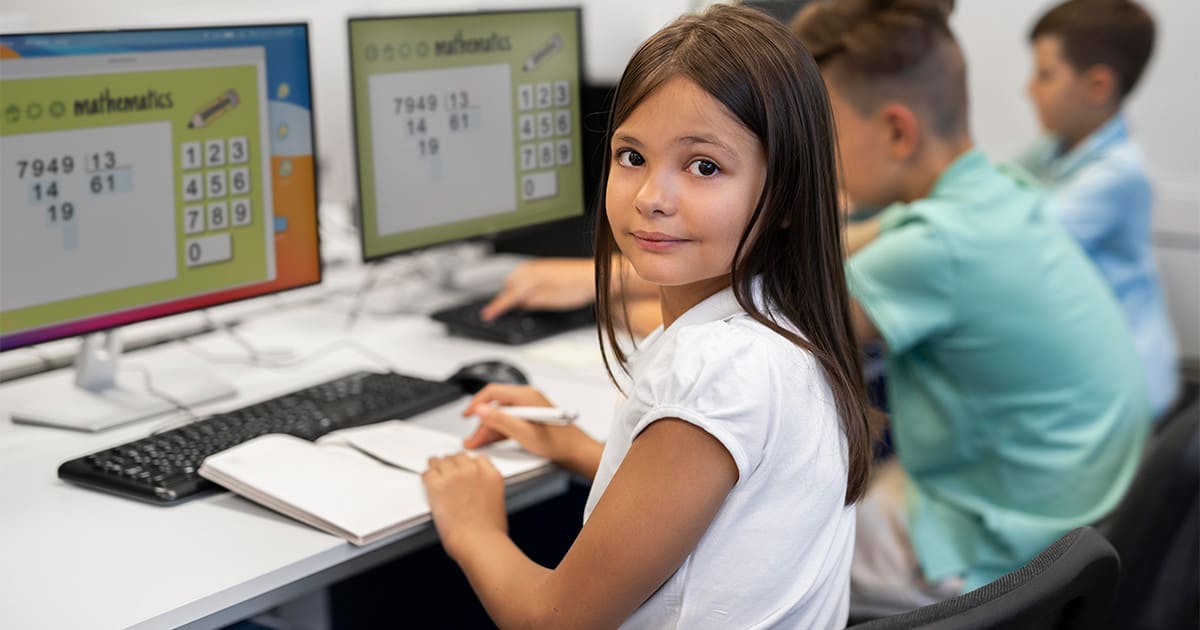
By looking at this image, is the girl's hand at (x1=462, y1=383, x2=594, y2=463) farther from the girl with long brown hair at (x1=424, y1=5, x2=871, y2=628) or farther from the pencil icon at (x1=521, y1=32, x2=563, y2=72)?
the pencil icon at (x1=521, y1=32, x2=563, y2=72)

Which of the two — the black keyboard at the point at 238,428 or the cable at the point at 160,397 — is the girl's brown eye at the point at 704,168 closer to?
the black keyboard at the point at 238,428

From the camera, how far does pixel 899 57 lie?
1723 millimetres

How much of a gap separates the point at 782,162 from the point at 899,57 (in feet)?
2.52

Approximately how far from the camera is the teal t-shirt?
5.27 ft

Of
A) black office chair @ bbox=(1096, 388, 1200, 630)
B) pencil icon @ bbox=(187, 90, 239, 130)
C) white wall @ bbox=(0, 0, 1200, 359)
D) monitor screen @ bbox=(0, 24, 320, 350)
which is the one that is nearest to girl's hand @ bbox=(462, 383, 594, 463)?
monitor screen @ bbox=(0, 24, 320, 350)

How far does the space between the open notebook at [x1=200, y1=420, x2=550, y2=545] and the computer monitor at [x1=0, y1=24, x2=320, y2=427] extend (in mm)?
269

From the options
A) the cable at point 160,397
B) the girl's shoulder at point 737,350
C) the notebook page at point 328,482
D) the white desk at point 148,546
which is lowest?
the white desk at point 148,546

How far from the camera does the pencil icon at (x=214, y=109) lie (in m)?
1.50

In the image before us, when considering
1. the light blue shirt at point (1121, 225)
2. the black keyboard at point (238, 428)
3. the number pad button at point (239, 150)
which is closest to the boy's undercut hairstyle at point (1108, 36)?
the light blue shirt at point (1121, 225)

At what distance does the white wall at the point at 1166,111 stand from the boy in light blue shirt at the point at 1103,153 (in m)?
0.10

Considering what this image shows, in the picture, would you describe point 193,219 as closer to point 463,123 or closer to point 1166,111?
point 463,123

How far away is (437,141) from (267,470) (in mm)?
709

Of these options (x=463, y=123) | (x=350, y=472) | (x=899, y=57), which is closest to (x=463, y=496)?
(x=350, y=472)

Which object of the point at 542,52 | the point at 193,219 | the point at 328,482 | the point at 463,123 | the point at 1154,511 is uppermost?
the point at 542,52
